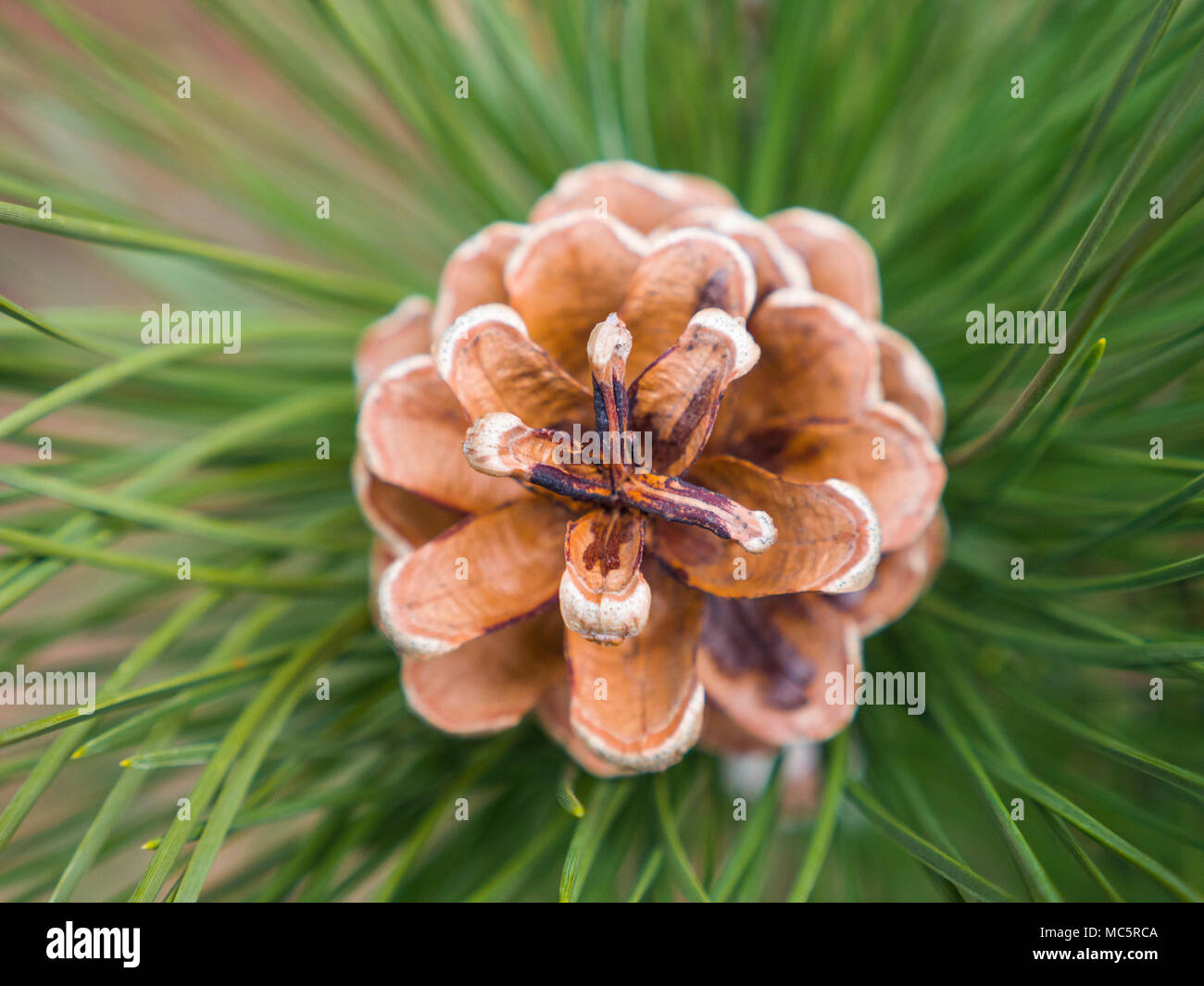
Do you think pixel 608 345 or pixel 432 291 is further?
pixel 432 291

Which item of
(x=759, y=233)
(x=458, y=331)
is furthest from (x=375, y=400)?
(x=759, y=233)

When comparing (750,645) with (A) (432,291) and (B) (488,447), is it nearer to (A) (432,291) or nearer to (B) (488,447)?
(B) (488,447)

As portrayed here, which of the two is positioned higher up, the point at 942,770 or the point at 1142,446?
the point at 1142,446

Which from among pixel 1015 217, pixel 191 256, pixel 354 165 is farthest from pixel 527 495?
pixel 354 165

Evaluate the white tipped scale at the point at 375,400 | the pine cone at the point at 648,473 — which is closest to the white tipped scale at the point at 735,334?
the pine cone at the point at 648,473

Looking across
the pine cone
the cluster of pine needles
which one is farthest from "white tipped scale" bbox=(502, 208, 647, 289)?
the cluster of pine needles

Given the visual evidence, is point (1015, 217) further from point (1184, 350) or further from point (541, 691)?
point (541, 691)
